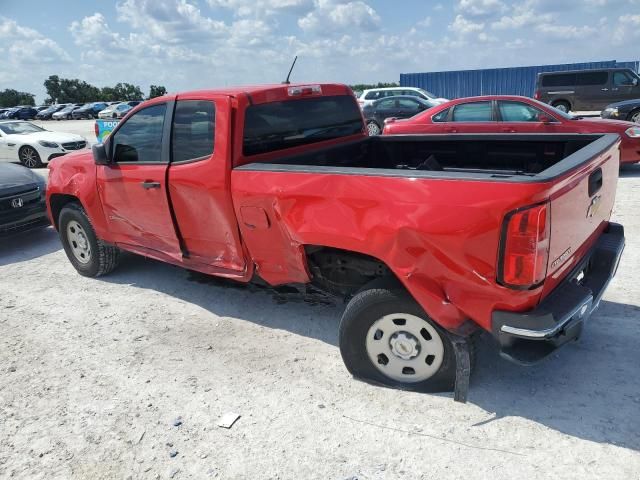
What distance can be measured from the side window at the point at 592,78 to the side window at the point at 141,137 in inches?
736

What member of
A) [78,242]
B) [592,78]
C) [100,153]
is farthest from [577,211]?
[592,78]

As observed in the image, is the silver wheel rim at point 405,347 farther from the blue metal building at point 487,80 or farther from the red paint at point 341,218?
the blue metal building at point 487,80

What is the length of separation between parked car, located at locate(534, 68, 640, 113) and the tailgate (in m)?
17.0

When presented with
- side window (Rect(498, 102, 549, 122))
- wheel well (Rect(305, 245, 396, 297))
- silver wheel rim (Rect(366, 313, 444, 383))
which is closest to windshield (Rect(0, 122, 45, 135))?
side window (Rect(498, 102, 549, 122))

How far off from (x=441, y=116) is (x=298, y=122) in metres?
5.86

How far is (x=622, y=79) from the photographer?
1806 cm

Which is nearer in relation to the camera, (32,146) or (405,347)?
(405,347)

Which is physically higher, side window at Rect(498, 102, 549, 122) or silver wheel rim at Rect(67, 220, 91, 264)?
side window at Rect(498, 102, 549, 122)

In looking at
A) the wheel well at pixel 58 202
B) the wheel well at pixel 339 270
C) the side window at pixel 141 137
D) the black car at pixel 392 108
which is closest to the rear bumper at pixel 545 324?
the wheel well at pixel 339 270

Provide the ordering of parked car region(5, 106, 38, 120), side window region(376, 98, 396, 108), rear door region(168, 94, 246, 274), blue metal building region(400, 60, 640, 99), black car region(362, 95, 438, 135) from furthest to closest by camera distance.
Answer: parked car region(5, 106, 38, 120)
blue metal building region(400, 60, 640, 99)
side window region(376, 98, 396, 108)
black car region(362, 95, 438, 135)
rear door region(168, 94, 246, 274)

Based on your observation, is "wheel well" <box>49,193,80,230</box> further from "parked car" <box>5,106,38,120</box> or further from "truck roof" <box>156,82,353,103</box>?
"parked car" <box>5,106,38,120</box>

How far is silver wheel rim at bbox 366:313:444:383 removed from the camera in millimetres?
2975

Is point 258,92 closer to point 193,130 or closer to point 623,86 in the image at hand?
point 193,130

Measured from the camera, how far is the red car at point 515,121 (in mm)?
8398
